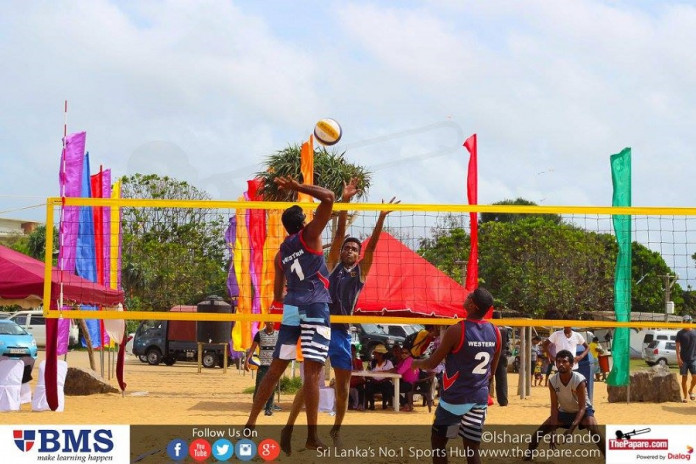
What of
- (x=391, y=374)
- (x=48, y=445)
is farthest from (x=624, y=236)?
(x=48, y=445)

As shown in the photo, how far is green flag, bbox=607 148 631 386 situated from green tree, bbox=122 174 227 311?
6.35 metres

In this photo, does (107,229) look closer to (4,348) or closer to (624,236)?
(4,348)

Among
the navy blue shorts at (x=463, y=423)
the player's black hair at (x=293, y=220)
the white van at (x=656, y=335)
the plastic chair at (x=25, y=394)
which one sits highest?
the player's black hair at (x=293, y=220)

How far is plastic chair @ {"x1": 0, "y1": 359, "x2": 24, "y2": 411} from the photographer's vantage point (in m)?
12.6

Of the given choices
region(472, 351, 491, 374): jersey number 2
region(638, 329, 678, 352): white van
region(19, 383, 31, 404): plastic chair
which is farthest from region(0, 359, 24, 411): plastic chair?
region(638, 329, 678, 352): white van

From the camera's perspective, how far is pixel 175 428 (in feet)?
32.5

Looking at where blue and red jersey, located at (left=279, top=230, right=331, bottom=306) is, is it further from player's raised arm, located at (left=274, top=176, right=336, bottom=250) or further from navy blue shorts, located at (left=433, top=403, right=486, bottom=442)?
navy blue shorts, located at (left=433, top=403, right=486, bottom=442)

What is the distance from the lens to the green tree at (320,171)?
2548cm

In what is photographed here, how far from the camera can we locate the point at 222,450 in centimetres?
754

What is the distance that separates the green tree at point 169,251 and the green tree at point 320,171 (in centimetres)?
189

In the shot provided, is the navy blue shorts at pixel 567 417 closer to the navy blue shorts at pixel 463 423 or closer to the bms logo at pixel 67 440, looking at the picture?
the navy blue shorts at pixel 463 423

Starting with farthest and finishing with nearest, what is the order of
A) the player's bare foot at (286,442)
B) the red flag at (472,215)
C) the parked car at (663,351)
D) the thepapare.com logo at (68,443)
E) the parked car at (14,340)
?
1. the parked car at (663,351)
2. the parked car at (14,340)
3. the red flag at (472,215)
4. the player's bare foot at (286,442)
5. the thepapare.com logo at (68,443)

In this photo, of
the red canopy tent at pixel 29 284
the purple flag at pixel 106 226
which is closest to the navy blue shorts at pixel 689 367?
the red canopy tent at pixel 29 284

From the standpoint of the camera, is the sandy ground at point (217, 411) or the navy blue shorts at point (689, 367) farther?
the navy blue shorts at point (689, 367)
